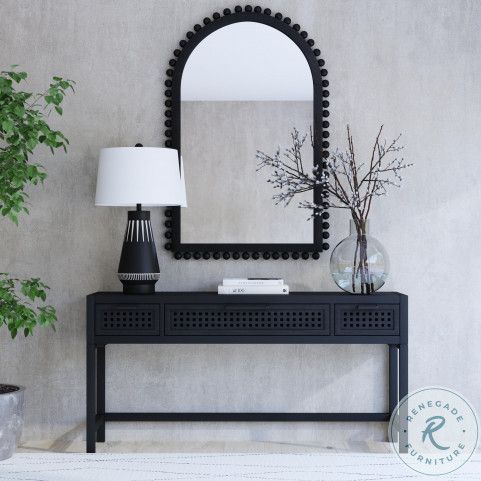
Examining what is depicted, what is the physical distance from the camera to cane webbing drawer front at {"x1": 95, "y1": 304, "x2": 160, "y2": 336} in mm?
3105

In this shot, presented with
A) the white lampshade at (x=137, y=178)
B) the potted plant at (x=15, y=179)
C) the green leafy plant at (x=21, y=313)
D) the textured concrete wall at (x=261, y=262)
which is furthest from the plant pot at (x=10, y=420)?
the white lampshade at (x=137, y=178)

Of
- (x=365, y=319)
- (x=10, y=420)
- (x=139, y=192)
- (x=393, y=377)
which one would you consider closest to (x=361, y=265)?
(x=365, y=319)

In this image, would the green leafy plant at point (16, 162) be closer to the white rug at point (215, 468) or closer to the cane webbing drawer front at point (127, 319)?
the cane webbing drawer front at point (127, 319)

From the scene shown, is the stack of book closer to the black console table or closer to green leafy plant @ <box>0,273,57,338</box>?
the black console table

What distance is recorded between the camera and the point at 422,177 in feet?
11.3

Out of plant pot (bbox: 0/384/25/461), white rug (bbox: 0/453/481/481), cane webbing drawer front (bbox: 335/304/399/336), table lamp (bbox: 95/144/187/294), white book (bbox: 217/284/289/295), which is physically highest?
table lamp (bbox: 95/144/187/294)

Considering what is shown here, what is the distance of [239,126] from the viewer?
135 inches

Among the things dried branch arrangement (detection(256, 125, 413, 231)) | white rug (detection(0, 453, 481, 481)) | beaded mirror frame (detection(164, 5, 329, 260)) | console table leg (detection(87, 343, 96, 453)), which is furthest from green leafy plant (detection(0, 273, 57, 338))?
dried branch arrangement (detection(256, 125, 413, 231))

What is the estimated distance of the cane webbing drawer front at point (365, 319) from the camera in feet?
10.1

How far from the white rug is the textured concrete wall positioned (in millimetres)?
508

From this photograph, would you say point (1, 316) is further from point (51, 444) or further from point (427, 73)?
point (427, 73)

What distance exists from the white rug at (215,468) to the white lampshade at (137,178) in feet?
3.54

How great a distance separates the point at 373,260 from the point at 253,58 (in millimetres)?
1144

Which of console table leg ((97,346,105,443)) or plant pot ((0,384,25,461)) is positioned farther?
console table leg ((97,346,105,443))
